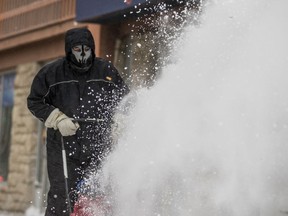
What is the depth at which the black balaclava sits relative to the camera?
22.7 feet

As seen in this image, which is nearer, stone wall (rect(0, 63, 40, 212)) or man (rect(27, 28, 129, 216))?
man (rect(27, 28, 129, 216))

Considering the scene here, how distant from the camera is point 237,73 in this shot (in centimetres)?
750

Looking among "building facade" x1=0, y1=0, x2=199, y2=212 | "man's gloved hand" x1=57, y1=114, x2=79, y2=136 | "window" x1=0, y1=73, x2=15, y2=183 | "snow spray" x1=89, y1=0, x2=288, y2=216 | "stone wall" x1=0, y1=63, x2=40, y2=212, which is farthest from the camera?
"window" x1=0, y1=73, x2=15, y2=183

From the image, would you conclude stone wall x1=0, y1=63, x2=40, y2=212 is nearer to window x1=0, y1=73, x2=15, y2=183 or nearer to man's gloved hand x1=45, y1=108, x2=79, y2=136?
window x1=0, y1=73, x2=15, y2=183

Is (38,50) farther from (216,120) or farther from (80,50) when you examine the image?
(80,50)

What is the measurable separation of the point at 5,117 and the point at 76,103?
11605mm

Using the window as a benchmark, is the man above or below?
below

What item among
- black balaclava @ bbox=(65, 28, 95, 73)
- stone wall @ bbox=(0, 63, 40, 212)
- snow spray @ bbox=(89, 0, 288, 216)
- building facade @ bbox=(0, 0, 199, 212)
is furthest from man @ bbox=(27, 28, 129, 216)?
stone wall @ bbox=(0, 63, 40, 212)

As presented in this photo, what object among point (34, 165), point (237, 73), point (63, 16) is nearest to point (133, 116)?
point (237, 73)

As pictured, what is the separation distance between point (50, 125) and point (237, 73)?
1672 millimetres

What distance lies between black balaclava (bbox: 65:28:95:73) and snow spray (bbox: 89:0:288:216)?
0.71 metres

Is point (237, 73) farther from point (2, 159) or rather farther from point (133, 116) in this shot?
point (2, 159)

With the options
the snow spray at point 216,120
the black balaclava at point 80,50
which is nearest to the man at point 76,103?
the black balaclava at point 80,50

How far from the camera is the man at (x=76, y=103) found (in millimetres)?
7000
